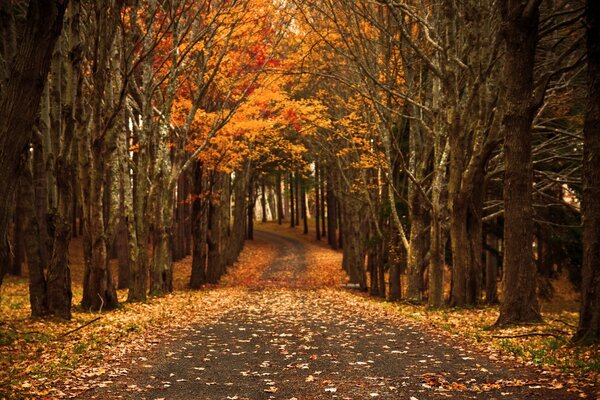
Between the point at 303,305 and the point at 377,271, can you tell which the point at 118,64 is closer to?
the point at 303,305

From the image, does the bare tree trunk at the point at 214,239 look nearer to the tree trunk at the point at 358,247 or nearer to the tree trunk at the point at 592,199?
the tree trunk at the point at 358,247

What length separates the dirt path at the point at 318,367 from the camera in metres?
6.44

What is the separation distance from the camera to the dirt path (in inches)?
254

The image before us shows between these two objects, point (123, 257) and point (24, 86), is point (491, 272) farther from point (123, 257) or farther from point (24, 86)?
point (24, 86)

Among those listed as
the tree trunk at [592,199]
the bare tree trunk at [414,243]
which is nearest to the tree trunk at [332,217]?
the bare tree trunk at [414,243]

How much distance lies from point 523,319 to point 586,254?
2.45 meters

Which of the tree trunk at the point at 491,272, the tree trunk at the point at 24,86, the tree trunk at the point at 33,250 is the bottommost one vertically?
the tree trunk at the point at 491,272

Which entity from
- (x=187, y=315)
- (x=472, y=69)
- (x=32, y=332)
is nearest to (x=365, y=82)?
(x=472, y=69)

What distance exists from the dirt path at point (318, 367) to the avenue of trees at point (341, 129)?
6.94ft

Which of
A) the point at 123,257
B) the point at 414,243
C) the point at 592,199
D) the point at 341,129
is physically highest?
the point at 341,129

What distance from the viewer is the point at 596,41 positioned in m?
Result: 8.52

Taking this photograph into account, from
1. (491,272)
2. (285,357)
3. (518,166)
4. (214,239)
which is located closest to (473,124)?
(518,166)

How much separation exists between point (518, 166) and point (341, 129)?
16.1 metres

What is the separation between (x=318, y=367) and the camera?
791 cm
